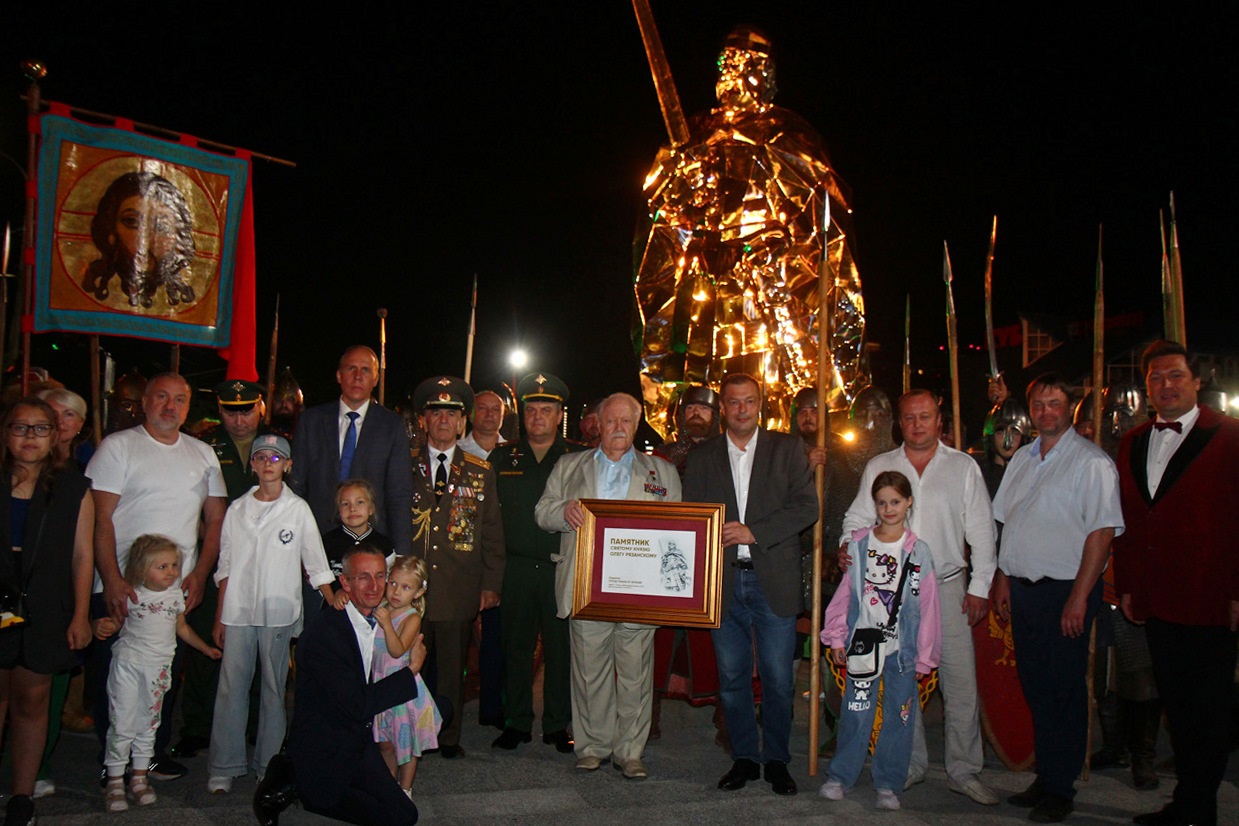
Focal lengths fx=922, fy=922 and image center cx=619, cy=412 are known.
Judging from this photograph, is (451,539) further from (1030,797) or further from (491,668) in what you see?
(1030,797)

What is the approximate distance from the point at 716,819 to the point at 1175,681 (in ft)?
7.64

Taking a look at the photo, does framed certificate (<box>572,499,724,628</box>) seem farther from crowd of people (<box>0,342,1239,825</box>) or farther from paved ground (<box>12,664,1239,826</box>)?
paved ground (<box>12,664,1239,826</box>)

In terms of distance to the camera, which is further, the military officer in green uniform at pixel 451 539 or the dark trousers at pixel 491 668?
the dark trousers at pixel 491 668

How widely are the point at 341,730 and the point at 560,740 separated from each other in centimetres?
172

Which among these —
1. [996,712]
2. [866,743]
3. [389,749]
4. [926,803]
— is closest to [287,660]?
[389,749]

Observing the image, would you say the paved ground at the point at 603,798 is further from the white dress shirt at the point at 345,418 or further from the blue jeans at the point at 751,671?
the white dress shirt at the point at 345,418

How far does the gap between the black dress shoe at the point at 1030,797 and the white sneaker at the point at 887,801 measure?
64 centimetres

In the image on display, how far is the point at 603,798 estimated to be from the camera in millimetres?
4617

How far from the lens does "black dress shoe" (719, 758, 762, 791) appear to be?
190 inches

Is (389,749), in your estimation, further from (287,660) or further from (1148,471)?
(1148,471)

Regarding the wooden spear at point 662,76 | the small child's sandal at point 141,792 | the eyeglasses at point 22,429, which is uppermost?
the wooden spear at point 662,76

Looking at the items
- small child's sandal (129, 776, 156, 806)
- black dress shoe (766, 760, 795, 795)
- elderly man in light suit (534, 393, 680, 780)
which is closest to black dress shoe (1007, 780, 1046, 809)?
black dress shoe (766, 760, 795, 795)

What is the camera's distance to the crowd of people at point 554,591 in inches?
164

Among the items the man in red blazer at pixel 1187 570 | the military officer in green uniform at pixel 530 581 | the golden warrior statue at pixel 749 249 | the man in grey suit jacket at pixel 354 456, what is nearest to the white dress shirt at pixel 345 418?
the man in grey suit jacket at pixel 354 456
